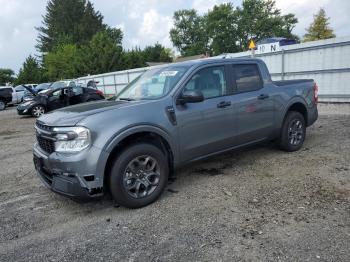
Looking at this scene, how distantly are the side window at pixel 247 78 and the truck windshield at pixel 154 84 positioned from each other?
983 millimetres

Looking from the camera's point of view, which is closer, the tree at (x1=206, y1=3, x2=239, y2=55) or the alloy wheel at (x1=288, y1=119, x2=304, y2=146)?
the alloy wheel at (x1=288, y1=119, x2=304, y2=146)

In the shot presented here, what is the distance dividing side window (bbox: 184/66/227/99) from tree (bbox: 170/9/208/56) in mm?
73418

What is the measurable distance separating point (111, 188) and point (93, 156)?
1.49 feet

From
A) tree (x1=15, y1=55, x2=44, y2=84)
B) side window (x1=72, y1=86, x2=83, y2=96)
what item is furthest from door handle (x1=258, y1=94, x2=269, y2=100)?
tree (x1=15, y1=55, x2=44, y2=84)

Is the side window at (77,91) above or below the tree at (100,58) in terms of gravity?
below

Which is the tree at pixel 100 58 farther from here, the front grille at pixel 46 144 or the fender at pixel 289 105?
the front grille at pixel 46 144

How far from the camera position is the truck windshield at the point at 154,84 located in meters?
4.55

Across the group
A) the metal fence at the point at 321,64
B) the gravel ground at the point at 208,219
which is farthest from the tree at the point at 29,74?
the gravel ground at the point at 208,219

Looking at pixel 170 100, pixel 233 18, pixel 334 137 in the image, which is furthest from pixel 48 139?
pixel 233 18

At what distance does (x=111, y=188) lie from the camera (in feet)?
12.5

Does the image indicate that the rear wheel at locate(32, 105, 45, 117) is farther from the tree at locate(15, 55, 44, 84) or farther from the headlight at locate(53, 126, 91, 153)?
the tree at locate(15, 55, 44, 84)

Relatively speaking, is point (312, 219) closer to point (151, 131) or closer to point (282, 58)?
point (151, 131)

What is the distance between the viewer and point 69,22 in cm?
6744

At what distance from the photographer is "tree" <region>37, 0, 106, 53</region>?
66.6m
